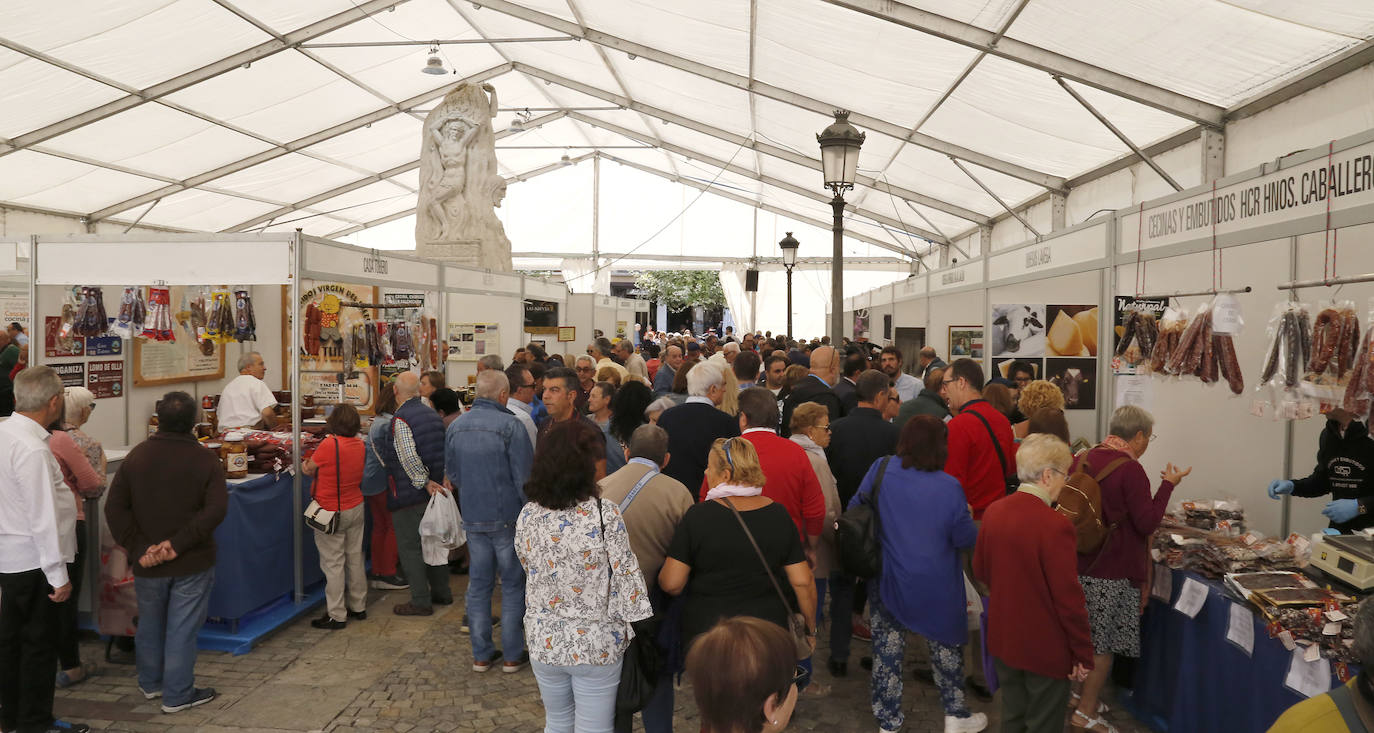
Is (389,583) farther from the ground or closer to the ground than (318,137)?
closer to the ground

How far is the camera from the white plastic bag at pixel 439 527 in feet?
17.0

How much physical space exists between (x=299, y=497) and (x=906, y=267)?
22.3m

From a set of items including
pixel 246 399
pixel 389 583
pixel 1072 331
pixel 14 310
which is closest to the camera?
pixel 1072 331

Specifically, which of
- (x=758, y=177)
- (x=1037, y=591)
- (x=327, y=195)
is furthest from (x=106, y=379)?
(x=327, y=195)

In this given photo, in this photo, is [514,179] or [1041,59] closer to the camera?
[1041,59]

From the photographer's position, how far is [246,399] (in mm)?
6984

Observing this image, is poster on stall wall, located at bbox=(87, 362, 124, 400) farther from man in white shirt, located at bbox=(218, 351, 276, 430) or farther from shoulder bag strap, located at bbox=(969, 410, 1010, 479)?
shoulder bag strap, located at bbox=(969, 410, 1010, 479)

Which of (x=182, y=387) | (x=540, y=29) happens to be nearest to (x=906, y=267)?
(x=540, y=29)

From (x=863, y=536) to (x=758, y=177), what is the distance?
60.3 ft

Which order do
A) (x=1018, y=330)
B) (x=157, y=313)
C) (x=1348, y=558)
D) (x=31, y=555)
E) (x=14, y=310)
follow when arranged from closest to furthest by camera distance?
(x=1348, y=558) < (x=31, y=555) < (x=157, y=313) < (x=1018, y=330) < (x=14, y=310)

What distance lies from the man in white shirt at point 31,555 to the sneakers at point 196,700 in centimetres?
34

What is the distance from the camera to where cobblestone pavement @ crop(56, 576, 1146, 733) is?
3963mm

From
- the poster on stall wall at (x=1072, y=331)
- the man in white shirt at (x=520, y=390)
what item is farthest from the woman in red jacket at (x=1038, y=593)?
the man in white shirt at (x=520, y=390)

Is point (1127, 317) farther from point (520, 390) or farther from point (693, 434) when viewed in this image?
point (520, 390)
